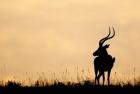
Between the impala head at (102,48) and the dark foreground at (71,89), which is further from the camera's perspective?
the impala head at (102,48)

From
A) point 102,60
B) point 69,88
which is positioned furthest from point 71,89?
point 102,60

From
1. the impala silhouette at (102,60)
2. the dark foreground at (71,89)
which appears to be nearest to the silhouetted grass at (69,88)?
the dark foreground at (71,89)

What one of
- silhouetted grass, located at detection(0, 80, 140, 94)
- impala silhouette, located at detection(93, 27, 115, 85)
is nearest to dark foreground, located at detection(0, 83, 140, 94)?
silhouetted grass, located at detection(0, 80, 140, 94)

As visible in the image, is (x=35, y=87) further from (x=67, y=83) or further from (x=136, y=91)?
(x=136, y=91)

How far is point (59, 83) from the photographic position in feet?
56.8

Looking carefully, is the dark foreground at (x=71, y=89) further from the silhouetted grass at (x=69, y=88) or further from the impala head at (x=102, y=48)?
the impala head at (x=102, y=48)

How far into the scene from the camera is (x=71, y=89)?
634 inches

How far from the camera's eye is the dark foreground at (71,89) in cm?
1577

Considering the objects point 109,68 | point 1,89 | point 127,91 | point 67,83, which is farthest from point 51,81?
point 109,68

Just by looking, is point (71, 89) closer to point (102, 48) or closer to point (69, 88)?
point (69, 88)

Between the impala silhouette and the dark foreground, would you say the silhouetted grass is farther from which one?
the impala silhouette

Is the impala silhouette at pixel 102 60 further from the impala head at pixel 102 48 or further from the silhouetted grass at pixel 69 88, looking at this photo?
the silhouetted grass at pixel 69 88

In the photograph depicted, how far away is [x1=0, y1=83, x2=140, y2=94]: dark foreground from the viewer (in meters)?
15.8

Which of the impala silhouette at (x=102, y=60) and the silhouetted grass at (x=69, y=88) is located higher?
the impala silhouette at (x=102, y=60)
